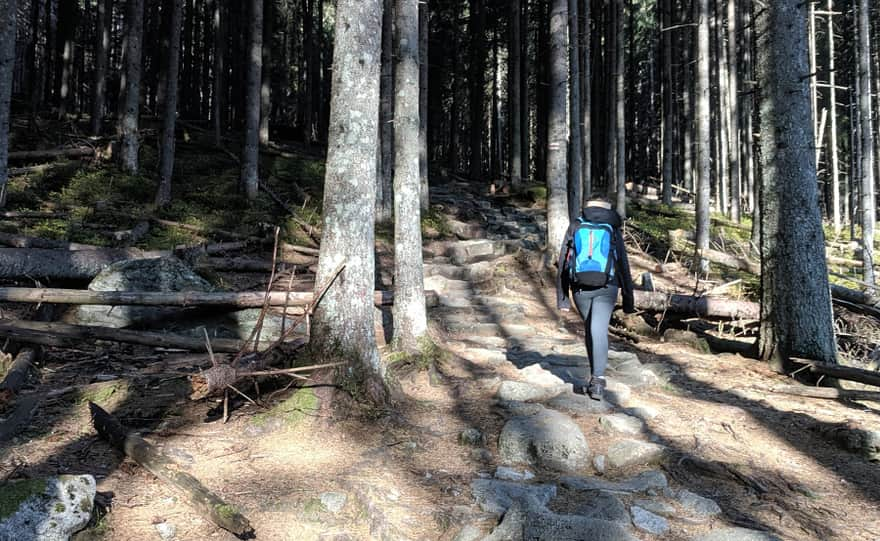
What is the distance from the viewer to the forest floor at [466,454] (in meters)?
3.69

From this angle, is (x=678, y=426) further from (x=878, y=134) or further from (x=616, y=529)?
(x=878, y=134)

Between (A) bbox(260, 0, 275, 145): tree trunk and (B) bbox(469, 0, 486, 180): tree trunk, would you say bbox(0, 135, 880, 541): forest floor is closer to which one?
(A) bbox(260, 0, 275, 145): tree trunk

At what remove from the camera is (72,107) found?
29.5m

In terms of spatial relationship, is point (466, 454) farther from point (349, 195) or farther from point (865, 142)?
point (865, 142)

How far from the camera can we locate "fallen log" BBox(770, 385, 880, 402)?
6.19 metres

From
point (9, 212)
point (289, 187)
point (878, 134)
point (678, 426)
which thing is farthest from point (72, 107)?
point (878, 134)

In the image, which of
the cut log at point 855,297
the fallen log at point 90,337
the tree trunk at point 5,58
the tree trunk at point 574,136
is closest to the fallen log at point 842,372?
the cut log at point 855,297

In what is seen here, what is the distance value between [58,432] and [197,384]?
115 centimetres

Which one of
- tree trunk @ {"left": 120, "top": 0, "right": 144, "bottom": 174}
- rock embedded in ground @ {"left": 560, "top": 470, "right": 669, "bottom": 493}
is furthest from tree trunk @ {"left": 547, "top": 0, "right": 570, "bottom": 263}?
tree trunk @ {"left": 120, "top": 0, "right": 144, "bottom": 174}

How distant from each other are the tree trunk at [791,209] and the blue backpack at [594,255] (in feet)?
10.5

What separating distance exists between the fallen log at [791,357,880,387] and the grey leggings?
9.86 ft

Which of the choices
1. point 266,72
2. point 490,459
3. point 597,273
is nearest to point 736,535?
point 490,459

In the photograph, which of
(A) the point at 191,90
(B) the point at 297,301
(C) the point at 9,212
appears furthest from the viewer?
(A) the point at 191,90

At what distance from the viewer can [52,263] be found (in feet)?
27.7
